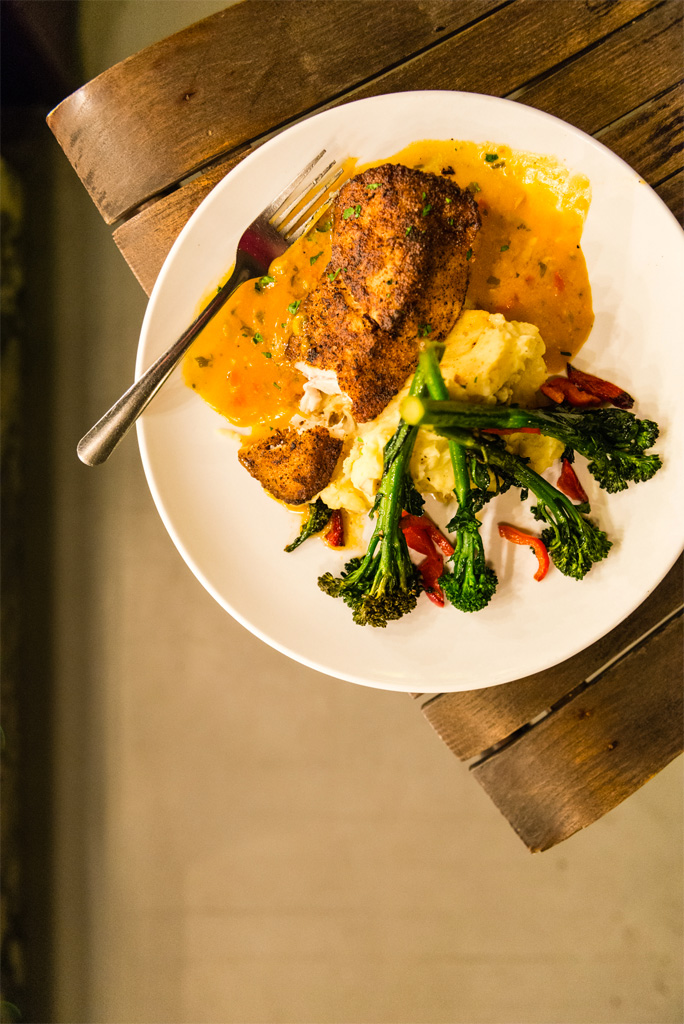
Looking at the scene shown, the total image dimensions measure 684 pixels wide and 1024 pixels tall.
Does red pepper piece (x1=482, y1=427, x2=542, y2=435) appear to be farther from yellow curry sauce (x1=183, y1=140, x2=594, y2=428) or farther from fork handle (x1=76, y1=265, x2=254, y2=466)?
fork handle (x1=76, y1=265, x2=254, y2=466)

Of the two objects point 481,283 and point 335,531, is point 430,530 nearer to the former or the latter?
point 335,531

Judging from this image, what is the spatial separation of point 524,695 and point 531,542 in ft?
2.25

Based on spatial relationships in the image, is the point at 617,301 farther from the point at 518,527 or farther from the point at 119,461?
the point at 119,461

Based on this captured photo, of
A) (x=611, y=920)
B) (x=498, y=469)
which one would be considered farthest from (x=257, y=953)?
(x=498, y=469)

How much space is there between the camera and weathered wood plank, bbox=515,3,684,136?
250 cm

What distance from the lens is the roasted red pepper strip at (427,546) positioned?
2.46 metres

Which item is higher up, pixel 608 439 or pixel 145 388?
pixel 145 388

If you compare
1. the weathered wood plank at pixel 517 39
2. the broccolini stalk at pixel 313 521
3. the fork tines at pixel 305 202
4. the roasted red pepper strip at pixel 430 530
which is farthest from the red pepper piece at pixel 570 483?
the weathered wood plank at pixel 517 39

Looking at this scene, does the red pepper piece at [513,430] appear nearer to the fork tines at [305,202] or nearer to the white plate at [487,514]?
the white plate at [487,514]

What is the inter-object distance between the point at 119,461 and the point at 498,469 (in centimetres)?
226

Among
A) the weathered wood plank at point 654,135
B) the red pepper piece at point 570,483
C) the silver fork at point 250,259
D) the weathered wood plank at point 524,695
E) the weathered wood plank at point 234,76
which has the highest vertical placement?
the weathered wood plank at point 234,76

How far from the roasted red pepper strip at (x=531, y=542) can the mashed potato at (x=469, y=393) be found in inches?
9.2

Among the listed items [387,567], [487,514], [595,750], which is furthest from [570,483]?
[595,750]

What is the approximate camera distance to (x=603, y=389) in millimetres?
2346
